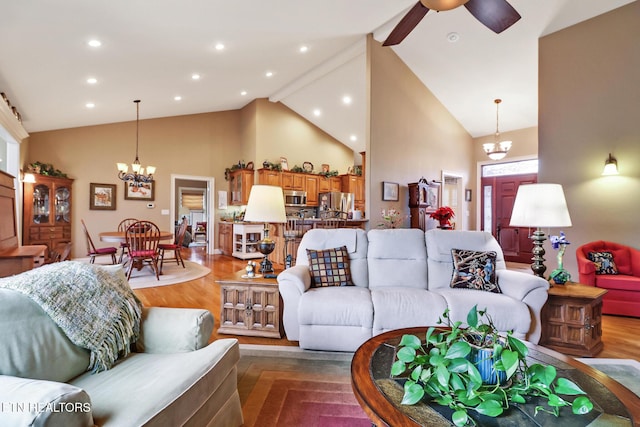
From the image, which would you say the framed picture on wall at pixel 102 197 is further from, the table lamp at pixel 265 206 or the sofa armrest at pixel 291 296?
the sofa armrest at pixel 291 296

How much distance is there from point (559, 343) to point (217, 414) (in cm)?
270

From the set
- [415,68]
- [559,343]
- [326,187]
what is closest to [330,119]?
[326,187]

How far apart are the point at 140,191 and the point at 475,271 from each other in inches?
279

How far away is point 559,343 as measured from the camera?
8.13ft

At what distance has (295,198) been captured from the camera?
7973 mm

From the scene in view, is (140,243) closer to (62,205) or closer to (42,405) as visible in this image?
(62,205)

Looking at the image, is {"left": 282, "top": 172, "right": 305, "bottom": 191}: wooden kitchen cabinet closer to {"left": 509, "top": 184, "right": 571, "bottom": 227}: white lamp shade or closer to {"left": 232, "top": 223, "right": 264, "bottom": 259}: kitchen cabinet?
{"left": 232, "top": 223, "right": 264, "bottom": 259}: kitchen cabinet

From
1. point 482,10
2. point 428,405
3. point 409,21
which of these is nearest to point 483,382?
point 428,405

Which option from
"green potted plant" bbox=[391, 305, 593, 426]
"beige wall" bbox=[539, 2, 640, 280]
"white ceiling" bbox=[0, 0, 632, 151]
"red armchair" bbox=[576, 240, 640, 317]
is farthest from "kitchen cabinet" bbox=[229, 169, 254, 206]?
"green potted plant" bbox=[391, 305, 593, 426]

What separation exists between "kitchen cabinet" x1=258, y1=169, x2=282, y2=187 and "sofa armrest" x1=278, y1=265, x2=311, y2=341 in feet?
16.6

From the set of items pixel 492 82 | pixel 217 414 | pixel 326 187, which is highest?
pixel 492 82

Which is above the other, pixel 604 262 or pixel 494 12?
pixel 494 12

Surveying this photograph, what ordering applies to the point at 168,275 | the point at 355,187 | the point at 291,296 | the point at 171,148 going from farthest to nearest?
the point at 355,187, the point at 171,148, the point at 168,275, the point at 291,296

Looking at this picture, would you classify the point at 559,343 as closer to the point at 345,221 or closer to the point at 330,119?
the point at 345,221
